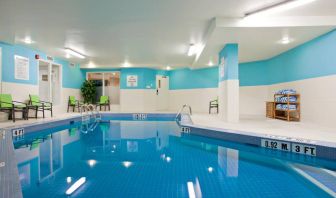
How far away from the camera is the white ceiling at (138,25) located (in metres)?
3.98

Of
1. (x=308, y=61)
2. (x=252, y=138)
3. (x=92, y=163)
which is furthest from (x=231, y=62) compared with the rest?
(x=92, y=163)

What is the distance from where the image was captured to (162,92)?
13.0 meters

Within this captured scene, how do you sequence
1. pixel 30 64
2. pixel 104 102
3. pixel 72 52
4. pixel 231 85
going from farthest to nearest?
pixel 104 102 < pixel 72 52 < pixel 30 64 < pixel 231 85

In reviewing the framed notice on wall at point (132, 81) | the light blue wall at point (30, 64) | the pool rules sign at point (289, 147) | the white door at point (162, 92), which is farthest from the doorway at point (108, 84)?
the pool rules sign at point (289, 147)

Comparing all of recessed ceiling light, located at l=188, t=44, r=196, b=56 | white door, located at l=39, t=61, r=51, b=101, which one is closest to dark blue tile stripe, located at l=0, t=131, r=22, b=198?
recessed ceiling light, located at l=188, t=44, r=196, b=56

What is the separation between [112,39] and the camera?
6.41 m

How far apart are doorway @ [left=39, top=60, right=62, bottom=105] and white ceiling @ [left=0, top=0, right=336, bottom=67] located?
1.48m

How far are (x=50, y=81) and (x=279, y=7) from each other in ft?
27.9

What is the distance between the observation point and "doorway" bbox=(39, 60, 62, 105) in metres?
8.70

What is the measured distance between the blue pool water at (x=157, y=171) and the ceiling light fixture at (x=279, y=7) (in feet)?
8.68

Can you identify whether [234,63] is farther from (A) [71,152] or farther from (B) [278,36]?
(A) [71,152]

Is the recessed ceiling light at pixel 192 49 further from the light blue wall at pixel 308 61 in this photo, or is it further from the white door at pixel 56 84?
the white door at pixel 56 84

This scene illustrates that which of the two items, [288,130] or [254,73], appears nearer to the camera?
[288,130]

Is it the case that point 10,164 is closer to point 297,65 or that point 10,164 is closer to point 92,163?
point 92,163
